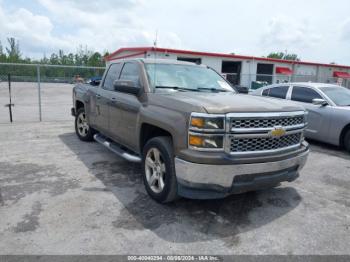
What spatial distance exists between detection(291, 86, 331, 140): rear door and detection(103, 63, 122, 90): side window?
492cm

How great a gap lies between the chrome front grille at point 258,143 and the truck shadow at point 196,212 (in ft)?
2.86

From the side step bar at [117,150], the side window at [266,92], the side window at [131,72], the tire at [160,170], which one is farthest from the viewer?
the side window at [266,92]

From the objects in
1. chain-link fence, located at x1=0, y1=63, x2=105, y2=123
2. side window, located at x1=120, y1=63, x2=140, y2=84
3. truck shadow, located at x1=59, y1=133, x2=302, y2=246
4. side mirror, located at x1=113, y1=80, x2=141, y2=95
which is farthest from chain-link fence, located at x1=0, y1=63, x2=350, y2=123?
truck shadow, located at x1=59, y1=133, x2=302, y2=246

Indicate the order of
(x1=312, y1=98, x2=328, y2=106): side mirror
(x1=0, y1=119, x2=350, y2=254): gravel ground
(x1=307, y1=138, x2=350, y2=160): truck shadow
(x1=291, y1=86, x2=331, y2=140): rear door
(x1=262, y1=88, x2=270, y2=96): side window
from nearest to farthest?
(x1=0, y1=119, x2=350, y2=254): gravel ground
(x1=307, y1=138, x2=350, y2=160): truck shadow
(x1=312, y1=98, x2=328, y2=106): side mirror
(x1=291, y1=86, x2=331, y2=140): rear door
(x1=262, y1=88, x2=270, y2=96): side window

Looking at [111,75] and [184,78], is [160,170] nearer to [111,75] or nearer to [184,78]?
[184,78]

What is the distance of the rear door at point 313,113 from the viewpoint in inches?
299

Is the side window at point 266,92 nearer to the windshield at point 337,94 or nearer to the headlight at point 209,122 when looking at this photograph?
the windshield at point 337,94

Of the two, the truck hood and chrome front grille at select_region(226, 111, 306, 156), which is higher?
the truck hood

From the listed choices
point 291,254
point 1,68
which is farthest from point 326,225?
point 1,68

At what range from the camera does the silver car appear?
7.28 meters

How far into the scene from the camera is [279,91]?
880 cm

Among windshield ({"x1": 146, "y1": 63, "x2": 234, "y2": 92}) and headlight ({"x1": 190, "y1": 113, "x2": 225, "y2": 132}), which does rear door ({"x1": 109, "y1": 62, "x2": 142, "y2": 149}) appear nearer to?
windshield ({"x1": 146, "y1": 63, "x2": 234, "y2": 92})


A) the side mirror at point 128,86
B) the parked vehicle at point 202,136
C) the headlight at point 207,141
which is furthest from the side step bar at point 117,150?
the headlight at point 207,141

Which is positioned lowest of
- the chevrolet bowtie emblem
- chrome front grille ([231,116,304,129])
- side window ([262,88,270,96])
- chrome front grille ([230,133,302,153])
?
chrome front grille ([230,133,302,153])
